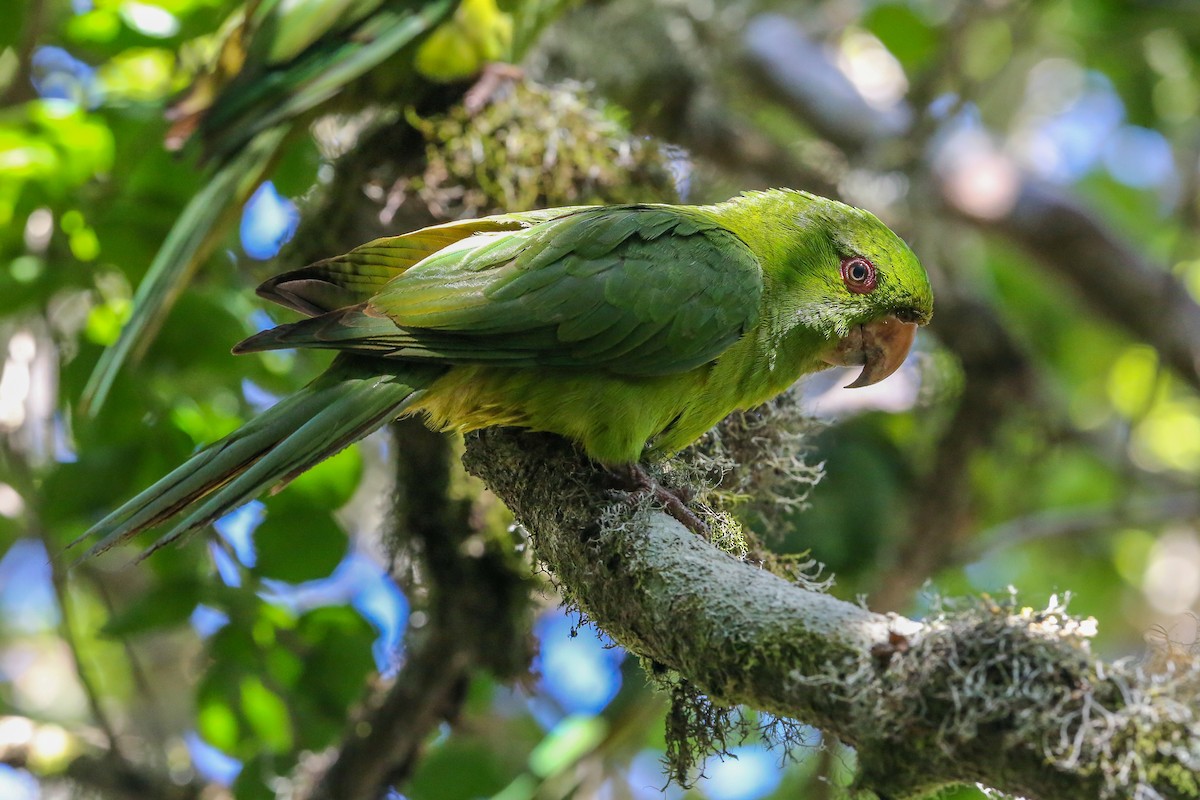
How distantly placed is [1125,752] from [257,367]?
319 centimetres

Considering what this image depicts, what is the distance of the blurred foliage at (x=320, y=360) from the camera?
12.2 ft

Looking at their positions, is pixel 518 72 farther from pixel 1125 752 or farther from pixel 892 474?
pixel 1125 752

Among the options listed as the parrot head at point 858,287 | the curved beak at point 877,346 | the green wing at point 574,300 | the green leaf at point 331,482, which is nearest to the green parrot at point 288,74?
the green leaf at point 331,482

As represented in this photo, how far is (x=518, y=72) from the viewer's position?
398cm

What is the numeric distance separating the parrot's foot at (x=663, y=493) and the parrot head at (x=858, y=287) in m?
0.70

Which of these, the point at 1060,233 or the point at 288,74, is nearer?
the point at 288,74

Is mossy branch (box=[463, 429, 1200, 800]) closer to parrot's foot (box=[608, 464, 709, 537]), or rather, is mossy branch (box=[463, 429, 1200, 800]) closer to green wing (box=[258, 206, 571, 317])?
parrot's foot (box=[608, 464, 709, 537])

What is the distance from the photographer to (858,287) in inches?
126

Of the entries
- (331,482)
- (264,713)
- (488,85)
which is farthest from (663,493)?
(264,713)

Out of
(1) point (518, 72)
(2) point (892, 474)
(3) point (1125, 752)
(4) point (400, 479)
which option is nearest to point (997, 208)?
(2) point (892, 474)

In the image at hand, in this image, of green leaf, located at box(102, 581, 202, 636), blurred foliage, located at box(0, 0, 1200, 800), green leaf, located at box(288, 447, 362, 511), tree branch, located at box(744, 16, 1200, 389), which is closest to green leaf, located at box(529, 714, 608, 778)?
blurred foliage, located at box(0, 0, 1200, 800)

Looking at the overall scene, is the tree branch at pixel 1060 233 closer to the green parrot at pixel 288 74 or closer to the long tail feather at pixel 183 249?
the green parrot at pixel 288 74

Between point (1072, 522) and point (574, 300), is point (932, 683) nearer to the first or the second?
point (574, 300)

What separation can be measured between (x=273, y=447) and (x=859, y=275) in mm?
1725
